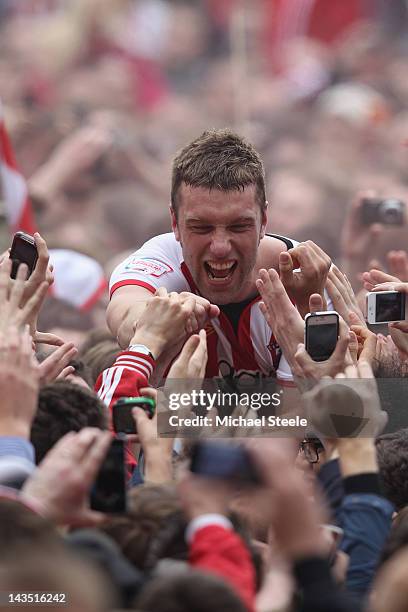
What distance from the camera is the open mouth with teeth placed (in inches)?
217

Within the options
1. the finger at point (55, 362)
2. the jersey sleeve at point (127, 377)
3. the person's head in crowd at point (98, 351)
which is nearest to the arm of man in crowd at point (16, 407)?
the jersey sleeve at point (127, 377)

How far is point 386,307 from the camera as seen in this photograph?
5.20 meters

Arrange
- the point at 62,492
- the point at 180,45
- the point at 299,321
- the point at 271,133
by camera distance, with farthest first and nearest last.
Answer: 1. the point at 180,45
2. the point at 271,133
3. the point at 299,321
4. the point at 62,492

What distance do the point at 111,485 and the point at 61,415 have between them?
2.18 feet

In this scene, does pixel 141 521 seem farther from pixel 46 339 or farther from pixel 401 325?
pixel 401 325

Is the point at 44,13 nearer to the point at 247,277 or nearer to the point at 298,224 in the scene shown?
the point at 298,224

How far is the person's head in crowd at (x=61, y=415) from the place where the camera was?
13.8 ft

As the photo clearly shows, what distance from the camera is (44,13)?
20766mm

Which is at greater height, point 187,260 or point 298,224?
point 298,224

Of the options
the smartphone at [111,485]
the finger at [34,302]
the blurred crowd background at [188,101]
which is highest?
the blurred crowd background at [188,101]

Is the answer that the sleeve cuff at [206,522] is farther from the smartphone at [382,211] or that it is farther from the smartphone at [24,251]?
the smartphone at [382,211]

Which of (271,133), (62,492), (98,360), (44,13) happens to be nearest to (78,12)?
(44,13)

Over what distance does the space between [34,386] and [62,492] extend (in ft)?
1.78

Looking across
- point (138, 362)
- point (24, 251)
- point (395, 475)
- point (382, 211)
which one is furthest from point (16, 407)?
point (382, 211)
